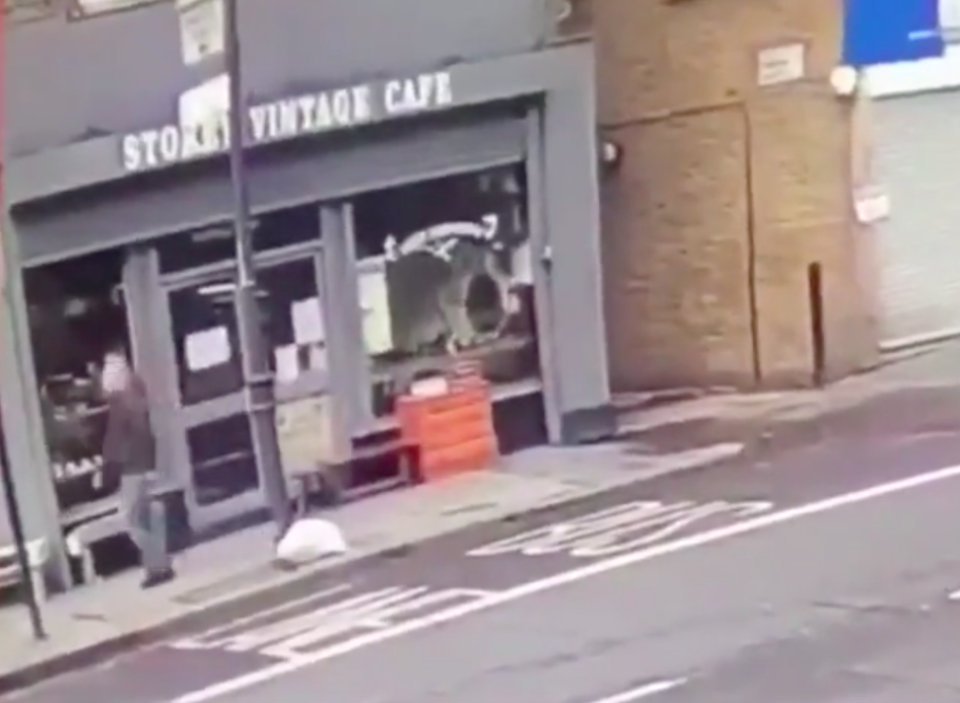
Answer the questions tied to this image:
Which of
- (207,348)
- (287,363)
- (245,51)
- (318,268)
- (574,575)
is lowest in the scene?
(574,575)

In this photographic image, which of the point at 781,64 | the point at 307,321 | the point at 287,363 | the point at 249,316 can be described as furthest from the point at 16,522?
the point at 781,64

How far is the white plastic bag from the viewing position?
16.2 m

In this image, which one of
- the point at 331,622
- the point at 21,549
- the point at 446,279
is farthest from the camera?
the point at 446,279

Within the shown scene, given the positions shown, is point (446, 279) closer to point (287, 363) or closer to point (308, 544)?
point (287, 363)

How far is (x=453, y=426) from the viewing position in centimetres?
1920

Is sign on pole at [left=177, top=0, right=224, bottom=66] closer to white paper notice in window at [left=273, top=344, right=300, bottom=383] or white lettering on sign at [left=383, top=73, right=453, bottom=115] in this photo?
white lettering on sign at [left=383, top=73, right=453, bottom=115]

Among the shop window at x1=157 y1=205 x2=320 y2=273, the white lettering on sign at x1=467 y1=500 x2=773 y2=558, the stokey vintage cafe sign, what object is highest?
the stokey vintage cafe sign

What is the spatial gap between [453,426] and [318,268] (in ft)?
5.66

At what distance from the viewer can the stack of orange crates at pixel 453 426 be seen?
19016 mm

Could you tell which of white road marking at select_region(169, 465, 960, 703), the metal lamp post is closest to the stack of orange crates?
the metal lamp post

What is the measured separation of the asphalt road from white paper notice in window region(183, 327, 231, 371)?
8.71 feet

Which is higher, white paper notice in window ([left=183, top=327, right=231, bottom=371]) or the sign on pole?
the sign on pole

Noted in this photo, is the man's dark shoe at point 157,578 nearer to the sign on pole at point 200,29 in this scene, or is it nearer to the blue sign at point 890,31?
the sign on pole at point 200,29

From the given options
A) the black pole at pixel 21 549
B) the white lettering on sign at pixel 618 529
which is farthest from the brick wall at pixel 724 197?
the black pole at pixel 21 549
